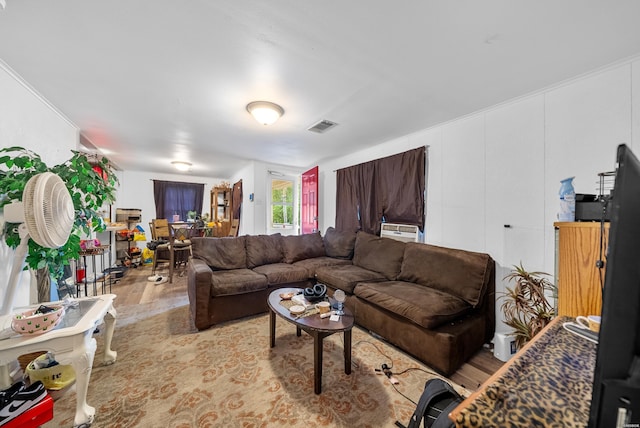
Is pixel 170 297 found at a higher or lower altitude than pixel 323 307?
lower

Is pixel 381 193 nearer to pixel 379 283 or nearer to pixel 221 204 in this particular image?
pixel 379 283

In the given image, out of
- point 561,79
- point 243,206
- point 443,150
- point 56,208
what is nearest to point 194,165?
point 243,206

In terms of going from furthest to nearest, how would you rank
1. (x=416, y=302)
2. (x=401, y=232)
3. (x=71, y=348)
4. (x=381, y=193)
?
(x=381, y=193) < (x=401, y=232) < (x=416, y=302) < (x=71, y=348)

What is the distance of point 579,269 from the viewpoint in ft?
3.89

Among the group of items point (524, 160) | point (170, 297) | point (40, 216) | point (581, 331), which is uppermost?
point (524, 160)

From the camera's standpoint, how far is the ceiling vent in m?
2.81

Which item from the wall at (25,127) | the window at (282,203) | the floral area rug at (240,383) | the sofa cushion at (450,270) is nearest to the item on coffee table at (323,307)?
the floral area rug at (240,383)

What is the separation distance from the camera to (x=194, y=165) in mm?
5320

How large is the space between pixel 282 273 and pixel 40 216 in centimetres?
212

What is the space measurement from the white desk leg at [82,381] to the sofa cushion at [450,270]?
8.90 ft

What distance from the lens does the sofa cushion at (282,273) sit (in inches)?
114

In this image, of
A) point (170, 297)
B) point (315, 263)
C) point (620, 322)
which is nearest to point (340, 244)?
point (315, 263)

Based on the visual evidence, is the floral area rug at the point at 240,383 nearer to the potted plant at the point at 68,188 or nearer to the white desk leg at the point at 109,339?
the white desk leg at the point at 109,339

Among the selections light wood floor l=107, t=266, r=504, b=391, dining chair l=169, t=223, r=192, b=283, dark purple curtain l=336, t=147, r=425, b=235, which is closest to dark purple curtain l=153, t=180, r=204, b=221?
light wood floor l=107, t=266, r=504, b=391
